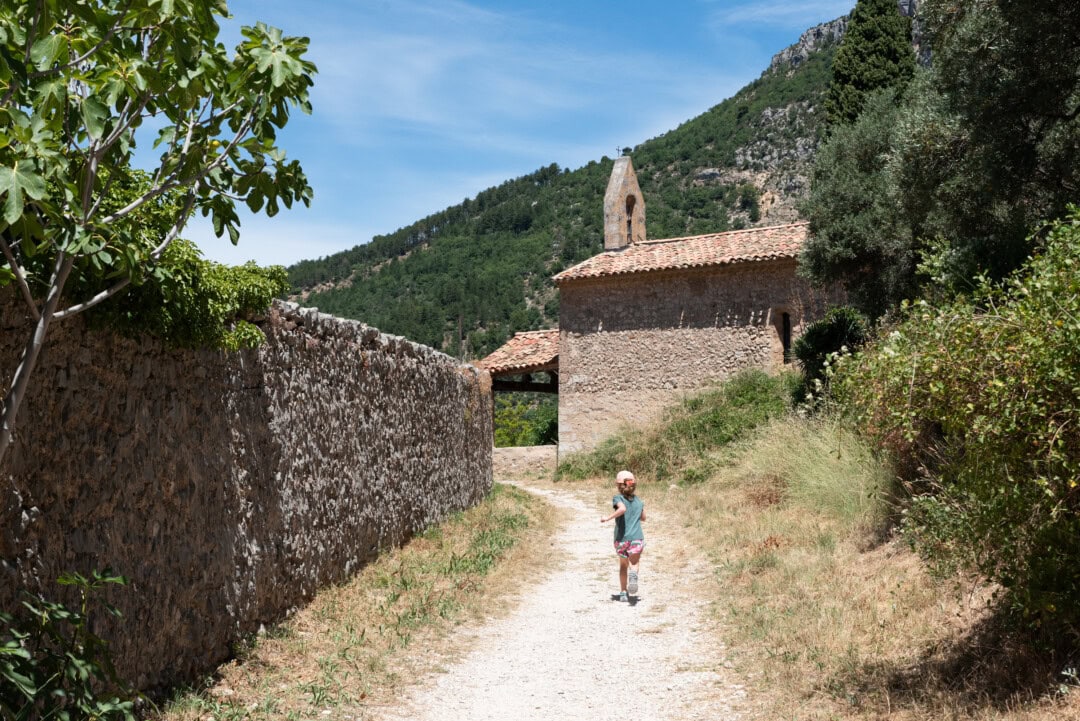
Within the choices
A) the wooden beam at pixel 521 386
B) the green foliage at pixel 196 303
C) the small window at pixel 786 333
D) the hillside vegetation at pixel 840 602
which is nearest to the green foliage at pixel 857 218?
the hillside vegetation at pixel 840 602

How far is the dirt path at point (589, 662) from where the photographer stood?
5.75 m

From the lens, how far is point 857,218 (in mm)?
16906

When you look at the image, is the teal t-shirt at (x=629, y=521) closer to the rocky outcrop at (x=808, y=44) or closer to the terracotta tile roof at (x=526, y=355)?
the terracotta tile roof at (x=526, y=355)

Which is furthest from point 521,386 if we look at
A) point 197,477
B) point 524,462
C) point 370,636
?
point 197,477

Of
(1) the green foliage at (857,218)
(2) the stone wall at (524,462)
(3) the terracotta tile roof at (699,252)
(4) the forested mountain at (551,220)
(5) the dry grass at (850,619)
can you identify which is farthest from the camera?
(4) the forested mountain at (551,220)

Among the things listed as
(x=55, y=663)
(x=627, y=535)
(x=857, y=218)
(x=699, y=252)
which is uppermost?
(x=699, y=252)

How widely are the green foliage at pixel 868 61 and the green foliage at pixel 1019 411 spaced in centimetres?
1651

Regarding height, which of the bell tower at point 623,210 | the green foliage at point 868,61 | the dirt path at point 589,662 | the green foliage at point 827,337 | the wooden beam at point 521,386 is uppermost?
the green foliage at point 868,61

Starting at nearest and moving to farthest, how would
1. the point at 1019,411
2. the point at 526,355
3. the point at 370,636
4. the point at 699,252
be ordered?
the point at 1019,411 → the point at 370,636 → the point at 699,252 → the point at 526,355

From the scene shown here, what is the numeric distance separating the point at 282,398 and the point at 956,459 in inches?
195

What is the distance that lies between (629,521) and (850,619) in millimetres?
2965

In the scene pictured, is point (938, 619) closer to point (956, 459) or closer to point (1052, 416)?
point (956, 459)

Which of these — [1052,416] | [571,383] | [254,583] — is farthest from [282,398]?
[571,383]

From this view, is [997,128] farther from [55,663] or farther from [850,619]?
[55,663]
